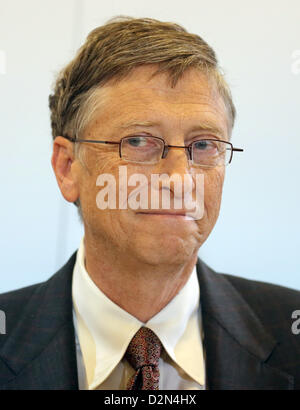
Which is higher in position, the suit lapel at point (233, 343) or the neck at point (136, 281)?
the neck at point (136, 281)

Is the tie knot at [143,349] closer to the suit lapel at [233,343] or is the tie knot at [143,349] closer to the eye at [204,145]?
the suit lapel at [233,343]

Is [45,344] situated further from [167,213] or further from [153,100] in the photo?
[153,100]

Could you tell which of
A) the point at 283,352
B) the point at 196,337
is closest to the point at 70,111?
the point at 196,337

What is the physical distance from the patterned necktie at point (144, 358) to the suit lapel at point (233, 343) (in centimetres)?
13

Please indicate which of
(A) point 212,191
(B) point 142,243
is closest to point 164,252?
(B) point 142,243

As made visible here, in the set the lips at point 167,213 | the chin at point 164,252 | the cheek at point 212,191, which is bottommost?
the chin at point 164,252

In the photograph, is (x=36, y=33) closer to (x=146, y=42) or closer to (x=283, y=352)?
(x=146, y=42)

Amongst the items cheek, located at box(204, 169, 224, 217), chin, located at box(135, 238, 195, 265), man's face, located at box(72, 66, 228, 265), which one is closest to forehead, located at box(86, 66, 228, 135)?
man's face, located at box(72, 66, 228, 265)

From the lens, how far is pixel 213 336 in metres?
1.31

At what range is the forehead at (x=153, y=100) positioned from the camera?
121cm

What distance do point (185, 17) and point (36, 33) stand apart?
414 mm

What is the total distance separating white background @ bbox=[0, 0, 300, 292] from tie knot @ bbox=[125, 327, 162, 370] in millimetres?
414

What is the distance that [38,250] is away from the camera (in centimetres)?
155

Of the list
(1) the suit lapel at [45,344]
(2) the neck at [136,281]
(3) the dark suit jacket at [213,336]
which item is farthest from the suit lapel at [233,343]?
(1) the suit lapel at [45,344]
